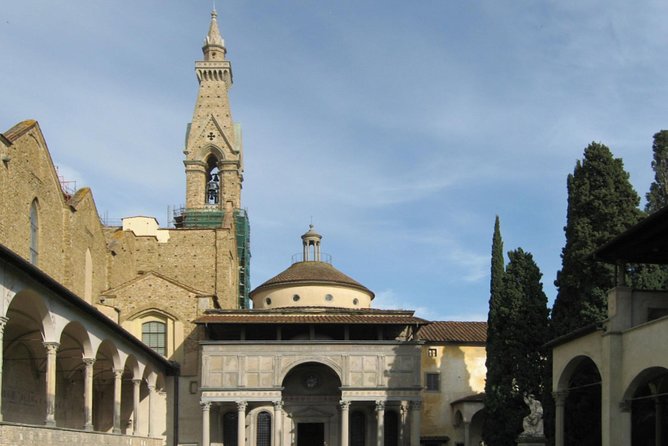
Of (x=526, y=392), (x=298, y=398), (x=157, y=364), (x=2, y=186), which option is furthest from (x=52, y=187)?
(x=526, y=392)

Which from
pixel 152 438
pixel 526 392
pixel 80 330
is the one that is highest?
pixel 80 330

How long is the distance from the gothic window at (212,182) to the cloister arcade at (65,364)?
18104mm

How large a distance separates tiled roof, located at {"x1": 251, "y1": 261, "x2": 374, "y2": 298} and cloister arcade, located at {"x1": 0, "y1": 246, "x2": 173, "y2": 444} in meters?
7.73

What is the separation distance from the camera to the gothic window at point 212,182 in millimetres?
57000

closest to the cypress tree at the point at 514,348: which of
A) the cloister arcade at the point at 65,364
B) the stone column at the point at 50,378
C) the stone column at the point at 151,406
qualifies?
the cloister arcade at the point at 65,364

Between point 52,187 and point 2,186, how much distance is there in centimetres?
584

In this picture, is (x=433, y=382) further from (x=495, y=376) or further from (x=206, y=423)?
(x=206, y=423)

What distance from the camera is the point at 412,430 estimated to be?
1506 inches

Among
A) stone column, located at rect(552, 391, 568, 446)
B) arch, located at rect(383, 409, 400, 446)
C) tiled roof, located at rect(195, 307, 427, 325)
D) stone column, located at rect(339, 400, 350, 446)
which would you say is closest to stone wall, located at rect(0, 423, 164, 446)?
tiled roof, located at rect(195, 307, 427, 325)

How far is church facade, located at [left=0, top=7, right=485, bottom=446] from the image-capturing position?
3109cm

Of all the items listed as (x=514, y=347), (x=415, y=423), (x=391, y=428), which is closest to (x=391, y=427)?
(x=391, y=428)

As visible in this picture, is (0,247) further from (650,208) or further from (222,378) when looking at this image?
(650,208)

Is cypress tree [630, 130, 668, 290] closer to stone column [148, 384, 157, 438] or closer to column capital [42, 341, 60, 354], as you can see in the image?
stone column [148, 384, 157, 438]

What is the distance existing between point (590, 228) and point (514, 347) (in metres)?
7.58
